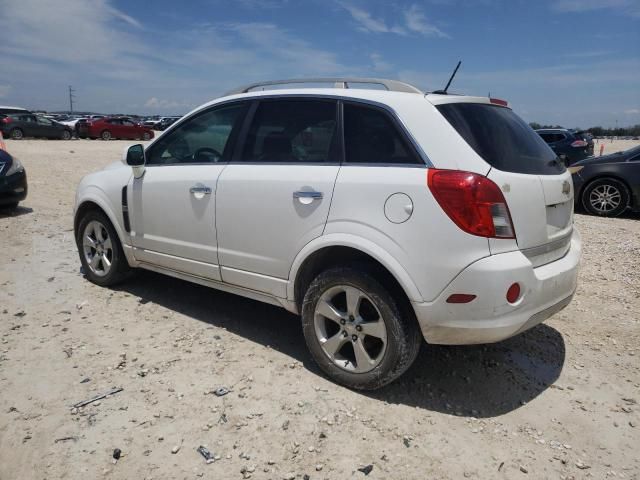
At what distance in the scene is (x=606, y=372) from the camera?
350cm

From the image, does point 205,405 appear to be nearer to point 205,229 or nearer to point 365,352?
point 365,352

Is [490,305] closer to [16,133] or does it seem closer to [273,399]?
[273,399]

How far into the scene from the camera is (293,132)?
11.3ft

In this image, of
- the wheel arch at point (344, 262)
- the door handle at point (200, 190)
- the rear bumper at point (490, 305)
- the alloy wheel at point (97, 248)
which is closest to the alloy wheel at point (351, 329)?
the wheel arch at point (344, 262)

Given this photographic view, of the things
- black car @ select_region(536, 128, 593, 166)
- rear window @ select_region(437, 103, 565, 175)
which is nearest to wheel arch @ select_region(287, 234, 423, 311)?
rear window @ select_region(437, 103, 565, 175)

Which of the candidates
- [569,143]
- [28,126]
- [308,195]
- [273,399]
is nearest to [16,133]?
[28,126]

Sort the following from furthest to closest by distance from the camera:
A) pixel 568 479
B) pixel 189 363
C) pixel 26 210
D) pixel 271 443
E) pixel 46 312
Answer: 1. pixel 26 210
2. pixel 46 312
3. pixel 189 363
4. pixel 271 443
5. pixel 568 479

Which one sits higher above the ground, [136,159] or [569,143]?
[569,143]

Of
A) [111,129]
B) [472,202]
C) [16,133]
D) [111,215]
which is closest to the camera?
[472,202]

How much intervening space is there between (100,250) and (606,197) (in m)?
8.08

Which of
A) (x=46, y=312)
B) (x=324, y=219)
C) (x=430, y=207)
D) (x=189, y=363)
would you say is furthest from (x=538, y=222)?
(x=46, y=312)

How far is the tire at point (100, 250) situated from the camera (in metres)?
4.70

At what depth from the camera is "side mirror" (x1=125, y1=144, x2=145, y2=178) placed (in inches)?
167

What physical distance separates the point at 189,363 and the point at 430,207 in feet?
6.39
